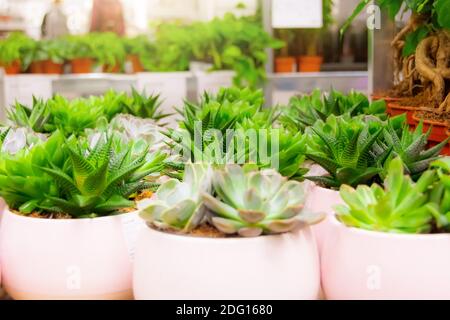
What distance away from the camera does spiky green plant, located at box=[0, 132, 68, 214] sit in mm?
885

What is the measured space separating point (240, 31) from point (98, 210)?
2600mm

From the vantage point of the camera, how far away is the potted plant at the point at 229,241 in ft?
2.43

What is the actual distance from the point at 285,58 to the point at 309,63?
0.41ft

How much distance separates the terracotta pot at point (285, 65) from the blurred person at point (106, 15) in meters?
2.09

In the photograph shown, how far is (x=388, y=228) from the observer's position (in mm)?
767

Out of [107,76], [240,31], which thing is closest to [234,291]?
[240,31]

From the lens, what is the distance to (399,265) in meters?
0.75

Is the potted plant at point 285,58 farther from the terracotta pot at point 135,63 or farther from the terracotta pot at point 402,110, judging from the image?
the terracotta pot at point 402,110

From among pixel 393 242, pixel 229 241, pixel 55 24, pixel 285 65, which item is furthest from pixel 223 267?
pixel 55 24

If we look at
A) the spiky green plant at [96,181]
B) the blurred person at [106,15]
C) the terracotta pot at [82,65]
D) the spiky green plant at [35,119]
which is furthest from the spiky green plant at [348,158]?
the blurred person at [106,15]

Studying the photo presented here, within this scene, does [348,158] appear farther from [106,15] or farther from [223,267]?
[106,15]

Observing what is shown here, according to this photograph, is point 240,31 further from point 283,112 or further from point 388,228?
point 388,228

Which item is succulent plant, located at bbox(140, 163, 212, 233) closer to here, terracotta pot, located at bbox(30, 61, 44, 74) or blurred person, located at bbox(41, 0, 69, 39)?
terracotta pot, located at bbox(30, 61, 44, 74)

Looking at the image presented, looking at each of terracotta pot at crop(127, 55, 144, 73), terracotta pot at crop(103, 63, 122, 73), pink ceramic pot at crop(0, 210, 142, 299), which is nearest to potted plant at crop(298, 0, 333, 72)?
terracotta pot at crop(127, 55, 144, 73)
